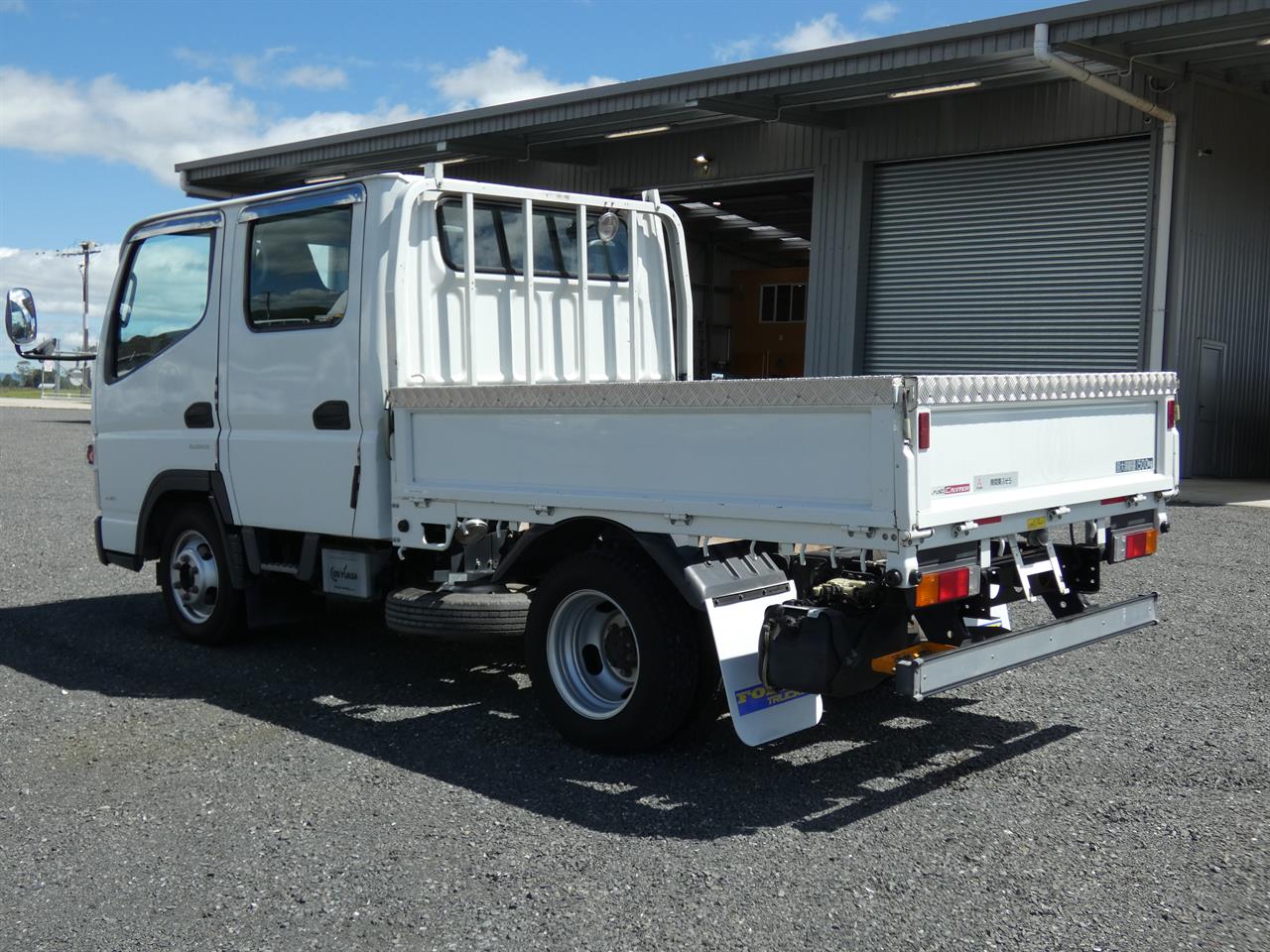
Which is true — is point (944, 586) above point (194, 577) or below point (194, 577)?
above

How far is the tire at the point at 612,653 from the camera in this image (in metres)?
5.27

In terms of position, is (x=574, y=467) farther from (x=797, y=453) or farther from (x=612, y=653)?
(x=797, y=453)

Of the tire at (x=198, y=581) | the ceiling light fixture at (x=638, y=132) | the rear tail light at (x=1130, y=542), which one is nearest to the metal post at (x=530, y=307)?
the tire at (x=198, y=581)

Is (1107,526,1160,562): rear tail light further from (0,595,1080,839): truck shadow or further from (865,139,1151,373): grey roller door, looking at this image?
(865,139,1151,373): grey roller door

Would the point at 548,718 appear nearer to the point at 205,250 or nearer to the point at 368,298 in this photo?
the point at 368,298

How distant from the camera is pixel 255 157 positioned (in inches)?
971

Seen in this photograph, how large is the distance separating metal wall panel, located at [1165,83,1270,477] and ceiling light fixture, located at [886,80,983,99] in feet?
9.01

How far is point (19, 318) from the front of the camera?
7.86 meters

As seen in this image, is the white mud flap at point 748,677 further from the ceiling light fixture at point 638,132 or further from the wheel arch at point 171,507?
the ceiling light fixture at point 638,132

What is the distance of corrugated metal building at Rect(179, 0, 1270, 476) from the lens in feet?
52.8

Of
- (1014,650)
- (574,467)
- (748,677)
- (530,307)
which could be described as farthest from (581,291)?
(1014,650)

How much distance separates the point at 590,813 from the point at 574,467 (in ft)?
4.98

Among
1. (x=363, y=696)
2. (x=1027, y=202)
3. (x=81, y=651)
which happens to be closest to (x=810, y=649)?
(x=363, y=696)

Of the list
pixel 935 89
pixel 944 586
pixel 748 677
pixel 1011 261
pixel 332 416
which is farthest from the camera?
pixel 1011 261
